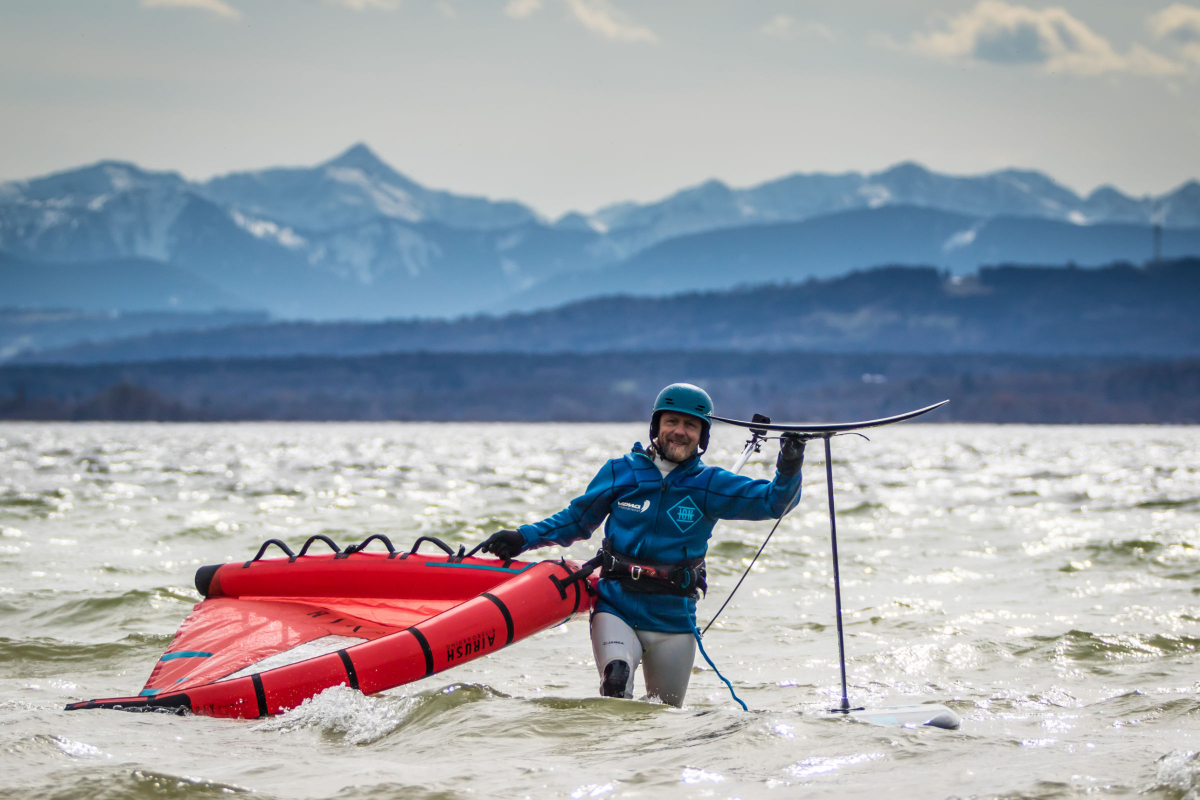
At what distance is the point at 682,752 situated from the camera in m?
5.19

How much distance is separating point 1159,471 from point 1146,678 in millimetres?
37010

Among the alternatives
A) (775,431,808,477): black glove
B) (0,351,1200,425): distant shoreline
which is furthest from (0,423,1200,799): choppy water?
(0,351,1200,425): distant shoreline

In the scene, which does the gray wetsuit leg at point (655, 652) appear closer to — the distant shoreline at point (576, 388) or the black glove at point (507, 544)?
the black glove at point (507, 544)

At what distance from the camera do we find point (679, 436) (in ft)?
20.9

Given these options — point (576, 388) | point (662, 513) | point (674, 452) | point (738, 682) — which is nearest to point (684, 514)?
point (662, 513)

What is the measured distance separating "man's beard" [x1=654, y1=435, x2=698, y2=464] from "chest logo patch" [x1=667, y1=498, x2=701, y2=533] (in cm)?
24

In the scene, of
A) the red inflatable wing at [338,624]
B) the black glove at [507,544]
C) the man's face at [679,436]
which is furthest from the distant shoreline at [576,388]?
the black glove at [507,544]

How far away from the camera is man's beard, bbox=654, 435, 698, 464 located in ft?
20.9

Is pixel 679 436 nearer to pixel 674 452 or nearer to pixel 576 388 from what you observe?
pixel 674 452

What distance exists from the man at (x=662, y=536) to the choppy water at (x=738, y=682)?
345mm

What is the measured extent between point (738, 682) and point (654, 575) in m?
2.51

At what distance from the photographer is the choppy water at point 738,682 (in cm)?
483

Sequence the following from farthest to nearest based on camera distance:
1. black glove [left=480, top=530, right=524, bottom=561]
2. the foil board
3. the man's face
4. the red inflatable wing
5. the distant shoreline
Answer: the distant shoreline < black glove [left=480, top=530, right=524, bottom=561] < the man's face < the red inflatable wing < the foil board

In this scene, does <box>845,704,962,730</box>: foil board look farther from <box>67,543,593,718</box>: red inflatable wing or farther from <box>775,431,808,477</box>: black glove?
<box>67,543,593,718</box>: red inflatable wing
